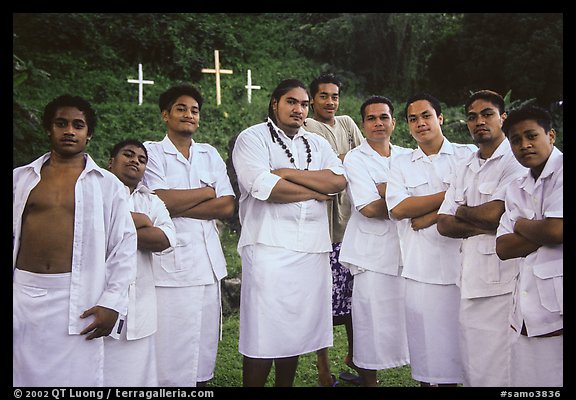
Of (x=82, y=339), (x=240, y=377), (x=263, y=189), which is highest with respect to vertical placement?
(x=263, y=189)

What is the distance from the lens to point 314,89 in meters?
5.52

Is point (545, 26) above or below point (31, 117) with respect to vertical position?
above

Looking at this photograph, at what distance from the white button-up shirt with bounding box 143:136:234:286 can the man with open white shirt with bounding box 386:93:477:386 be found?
1.29 meters

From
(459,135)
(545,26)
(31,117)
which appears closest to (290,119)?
(31,117)

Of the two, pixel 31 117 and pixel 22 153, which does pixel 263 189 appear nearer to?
pixel 31 117

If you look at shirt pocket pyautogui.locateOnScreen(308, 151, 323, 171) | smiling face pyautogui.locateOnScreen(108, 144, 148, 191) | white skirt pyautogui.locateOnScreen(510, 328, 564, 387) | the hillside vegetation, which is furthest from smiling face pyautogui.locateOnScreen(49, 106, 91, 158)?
the hillside vegetation

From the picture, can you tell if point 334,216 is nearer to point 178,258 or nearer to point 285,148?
point 285,148

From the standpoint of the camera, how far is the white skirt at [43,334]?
3.72m

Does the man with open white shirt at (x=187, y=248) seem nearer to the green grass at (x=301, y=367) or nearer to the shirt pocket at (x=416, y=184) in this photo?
the green grass at (x=301, y=367)

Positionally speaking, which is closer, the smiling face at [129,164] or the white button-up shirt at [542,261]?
the white button-up shirt at [542,261]

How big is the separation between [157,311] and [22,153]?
3.79 m

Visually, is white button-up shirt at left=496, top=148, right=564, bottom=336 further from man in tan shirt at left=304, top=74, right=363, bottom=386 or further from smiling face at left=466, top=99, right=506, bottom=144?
man in tan shirt at left=304, top=74, right=363, bottom=386

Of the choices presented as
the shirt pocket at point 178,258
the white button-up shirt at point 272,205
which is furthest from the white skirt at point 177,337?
the white button-up shirt at point 272,205

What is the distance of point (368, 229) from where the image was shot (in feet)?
16.2
